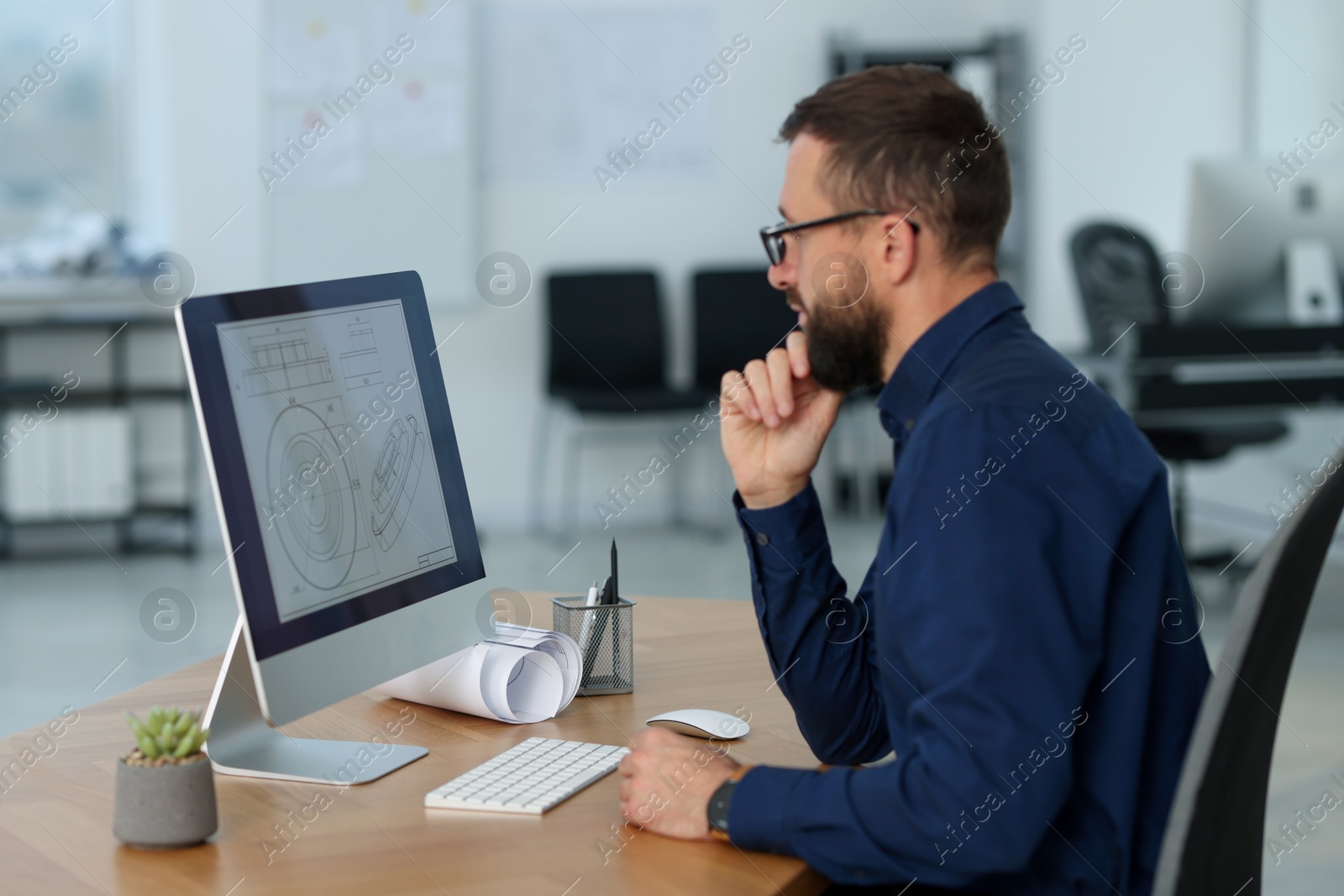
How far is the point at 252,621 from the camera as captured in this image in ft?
3.67

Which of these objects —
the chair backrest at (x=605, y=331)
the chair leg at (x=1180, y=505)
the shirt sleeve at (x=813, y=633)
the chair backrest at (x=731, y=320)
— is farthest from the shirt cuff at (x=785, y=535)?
the chair backrest at (x=731, y=320)

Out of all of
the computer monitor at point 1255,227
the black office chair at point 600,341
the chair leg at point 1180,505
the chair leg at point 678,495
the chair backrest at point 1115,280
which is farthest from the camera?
the chair leg at point 678,495

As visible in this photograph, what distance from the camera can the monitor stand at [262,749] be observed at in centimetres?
124

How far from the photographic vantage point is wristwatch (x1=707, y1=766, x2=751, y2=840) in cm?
109

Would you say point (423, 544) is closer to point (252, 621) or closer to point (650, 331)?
point (252, 621)

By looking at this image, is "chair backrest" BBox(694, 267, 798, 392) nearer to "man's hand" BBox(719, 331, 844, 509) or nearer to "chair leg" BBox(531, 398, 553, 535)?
"chair leg" BBox(531, 398, 553, 535)

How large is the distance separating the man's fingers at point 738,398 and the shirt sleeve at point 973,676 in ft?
1.04

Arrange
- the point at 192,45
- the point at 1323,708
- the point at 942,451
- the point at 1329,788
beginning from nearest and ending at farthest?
the point at 942,451, the point at 1329,788, the point at 1323,708, the point at 192,45

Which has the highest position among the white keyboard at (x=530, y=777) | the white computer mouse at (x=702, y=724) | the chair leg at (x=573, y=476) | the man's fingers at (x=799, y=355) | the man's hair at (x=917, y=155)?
the man's hair at (x=917, y=155)

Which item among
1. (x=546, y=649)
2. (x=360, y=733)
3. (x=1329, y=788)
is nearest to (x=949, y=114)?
(x=546, y=649)

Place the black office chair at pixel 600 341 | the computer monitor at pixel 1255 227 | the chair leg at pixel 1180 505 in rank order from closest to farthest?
→ the computer monitor at pixel 1255 227, the chair leg at pixel 1180 505, the black office chair at pixel 600 341

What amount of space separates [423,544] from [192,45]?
4422mm

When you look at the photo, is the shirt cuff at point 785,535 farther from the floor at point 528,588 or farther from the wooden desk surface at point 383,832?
the floor at point 528,588

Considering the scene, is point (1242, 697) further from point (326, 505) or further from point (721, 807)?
point (326, 505)
